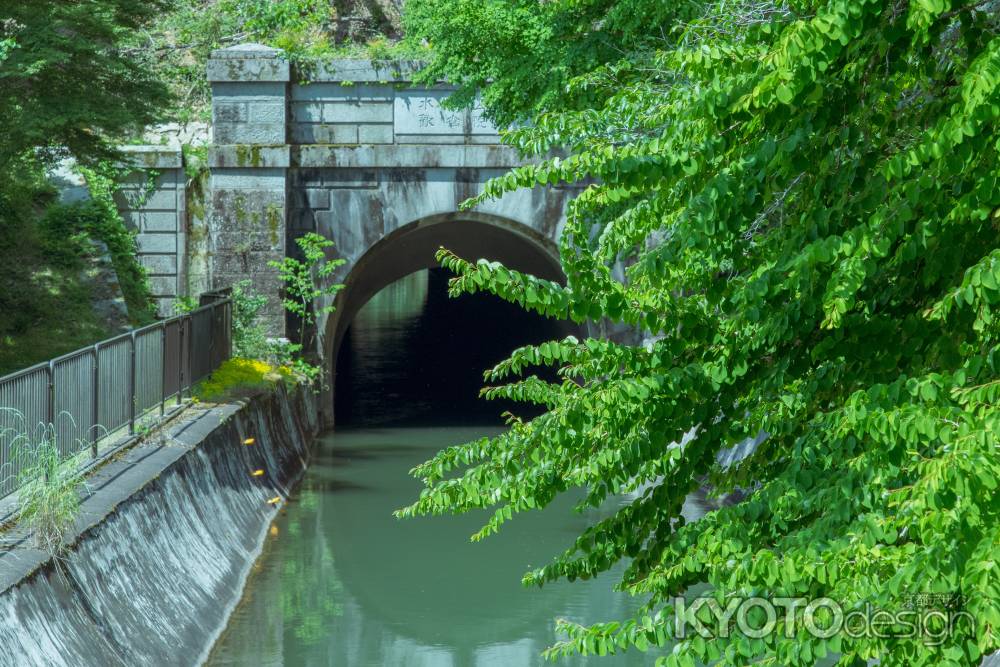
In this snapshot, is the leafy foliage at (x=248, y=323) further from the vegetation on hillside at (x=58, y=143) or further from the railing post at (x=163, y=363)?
the railing post at (x=163, y=363)

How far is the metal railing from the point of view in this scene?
31.1 feet

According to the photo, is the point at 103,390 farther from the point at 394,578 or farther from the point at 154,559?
the point at 394,578

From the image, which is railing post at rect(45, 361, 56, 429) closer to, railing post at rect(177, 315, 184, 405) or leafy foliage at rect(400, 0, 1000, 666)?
leafy foliage at rect(400, 0, 1000, 666)

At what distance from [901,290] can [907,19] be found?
124 cm

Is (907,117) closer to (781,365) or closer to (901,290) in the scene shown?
(901,290)

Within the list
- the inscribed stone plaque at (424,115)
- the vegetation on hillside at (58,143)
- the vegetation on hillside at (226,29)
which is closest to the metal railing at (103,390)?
the vegetation on hillside at (58,143)

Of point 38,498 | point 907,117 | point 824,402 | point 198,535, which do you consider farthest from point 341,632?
point 907,117

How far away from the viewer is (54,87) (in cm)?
1675

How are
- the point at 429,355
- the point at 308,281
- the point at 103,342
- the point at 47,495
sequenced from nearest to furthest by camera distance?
the point at 47,495, the point at 103,342, the point at 308,281, the point at 429,355

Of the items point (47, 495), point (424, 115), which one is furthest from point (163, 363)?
point (424, 115)

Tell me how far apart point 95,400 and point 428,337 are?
92.5 ft

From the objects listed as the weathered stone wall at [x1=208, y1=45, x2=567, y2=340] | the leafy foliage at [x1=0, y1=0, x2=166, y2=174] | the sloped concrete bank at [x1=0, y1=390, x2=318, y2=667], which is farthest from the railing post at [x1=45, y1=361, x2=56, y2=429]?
the weathered stone wall at [x1=208, y1=45, x2=567, y2=340]

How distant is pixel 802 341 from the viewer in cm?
601

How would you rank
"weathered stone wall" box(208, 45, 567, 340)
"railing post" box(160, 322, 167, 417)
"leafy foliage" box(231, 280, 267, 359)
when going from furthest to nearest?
"weathered stone wall" box(208, 45, 567, 340)
"leafy foliage" box(231, 280, 267, 359)
"railing post" box(160, 322, 167, 417)
